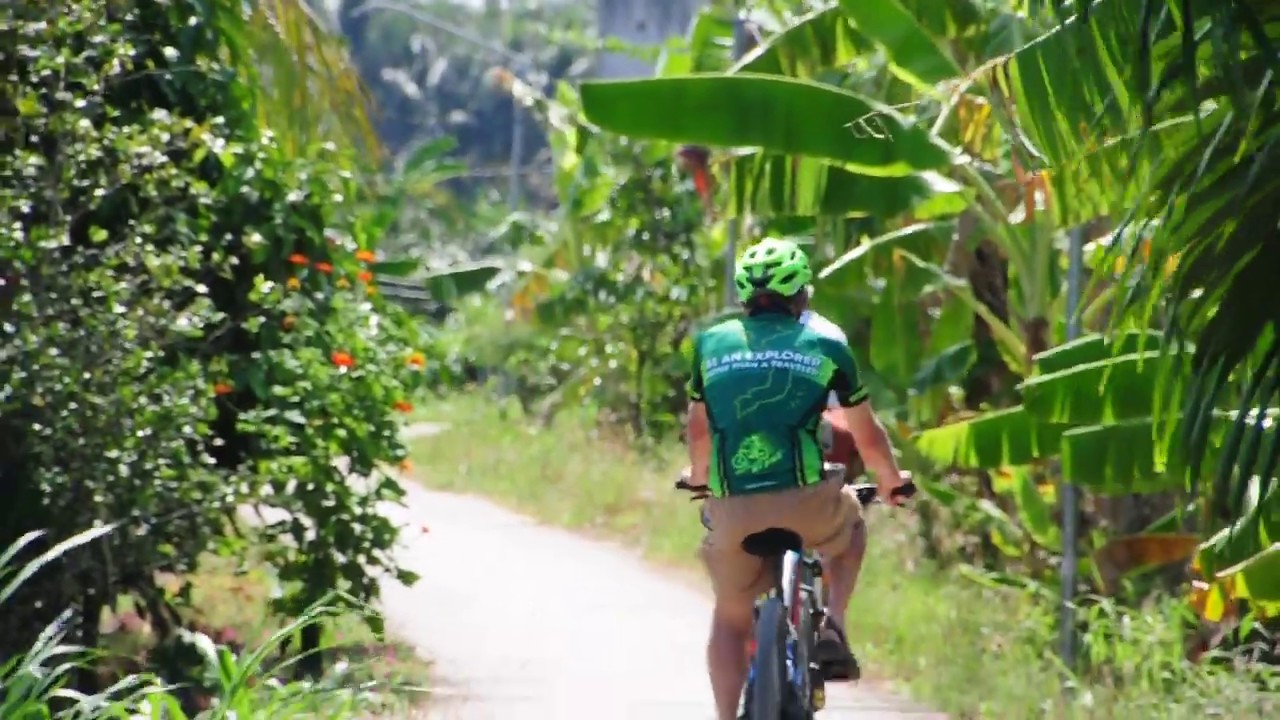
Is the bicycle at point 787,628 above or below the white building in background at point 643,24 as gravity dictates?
below

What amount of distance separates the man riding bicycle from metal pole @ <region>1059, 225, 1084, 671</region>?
2751 mm

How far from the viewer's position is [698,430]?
7086mm

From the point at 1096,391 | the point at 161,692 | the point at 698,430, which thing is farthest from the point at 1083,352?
the point at 161,692

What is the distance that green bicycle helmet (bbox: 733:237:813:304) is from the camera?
6.72m

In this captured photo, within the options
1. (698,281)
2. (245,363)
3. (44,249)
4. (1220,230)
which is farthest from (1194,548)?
(698,281)

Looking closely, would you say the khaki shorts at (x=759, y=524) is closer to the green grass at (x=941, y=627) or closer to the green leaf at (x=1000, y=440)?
the green grass at (x=941, y=627)

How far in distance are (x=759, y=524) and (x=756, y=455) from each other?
230 millimetres

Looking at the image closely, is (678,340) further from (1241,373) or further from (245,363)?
(1241,373)

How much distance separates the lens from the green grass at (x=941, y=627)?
28.2 ft

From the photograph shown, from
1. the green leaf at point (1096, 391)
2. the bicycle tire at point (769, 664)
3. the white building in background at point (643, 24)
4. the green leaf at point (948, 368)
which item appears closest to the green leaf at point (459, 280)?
the white building in background at point (643, 24)

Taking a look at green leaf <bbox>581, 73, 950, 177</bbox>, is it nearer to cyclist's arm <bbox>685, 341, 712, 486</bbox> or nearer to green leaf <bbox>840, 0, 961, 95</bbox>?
green leaf <bbox>840, 0, 961, 95</bbox>

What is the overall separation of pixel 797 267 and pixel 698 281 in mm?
14638

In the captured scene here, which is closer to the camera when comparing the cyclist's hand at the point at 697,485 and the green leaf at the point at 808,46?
the cyclist's hand at the point at 697,485

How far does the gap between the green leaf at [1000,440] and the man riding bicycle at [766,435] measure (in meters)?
2.75
